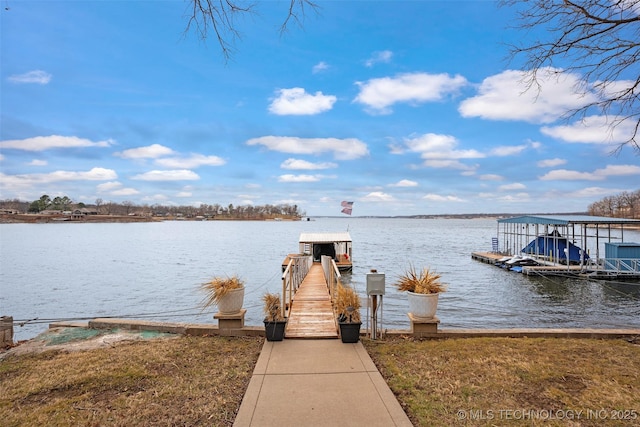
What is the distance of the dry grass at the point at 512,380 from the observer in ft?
13.4

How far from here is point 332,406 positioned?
4262 millimetres

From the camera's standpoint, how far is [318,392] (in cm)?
463

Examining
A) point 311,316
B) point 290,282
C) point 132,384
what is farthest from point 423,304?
point 132,384

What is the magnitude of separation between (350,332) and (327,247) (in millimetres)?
24476

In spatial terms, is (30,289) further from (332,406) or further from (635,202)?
(635,202)

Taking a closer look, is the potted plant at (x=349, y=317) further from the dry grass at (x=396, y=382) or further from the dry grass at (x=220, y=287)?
the dry grass at (x=220, y=287)

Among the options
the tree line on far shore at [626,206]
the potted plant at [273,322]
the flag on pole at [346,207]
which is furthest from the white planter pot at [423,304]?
the tree line on far shore at [626,206]

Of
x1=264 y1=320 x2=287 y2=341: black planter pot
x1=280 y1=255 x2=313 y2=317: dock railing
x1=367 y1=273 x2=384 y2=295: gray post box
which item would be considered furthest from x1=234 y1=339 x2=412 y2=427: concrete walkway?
x1=280 y1=255 x2=313 y2=317: dock railing

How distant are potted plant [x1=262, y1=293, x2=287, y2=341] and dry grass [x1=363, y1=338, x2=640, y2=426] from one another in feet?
5.46

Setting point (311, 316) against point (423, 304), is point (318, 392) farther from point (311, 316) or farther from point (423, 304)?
point (311, 316)

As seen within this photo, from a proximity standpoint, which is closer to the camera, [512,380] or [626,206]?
[512,380]

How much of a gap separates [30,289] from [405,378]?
26384mm

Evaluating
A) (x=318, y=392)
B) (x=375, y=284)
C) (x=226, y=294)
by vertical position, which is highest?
(x=375, y=284)

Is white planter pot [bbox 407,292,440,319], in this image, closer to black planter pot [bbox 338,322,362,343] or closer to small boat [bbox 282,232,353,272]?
black planter pot [bbox 338,322,362,343]
